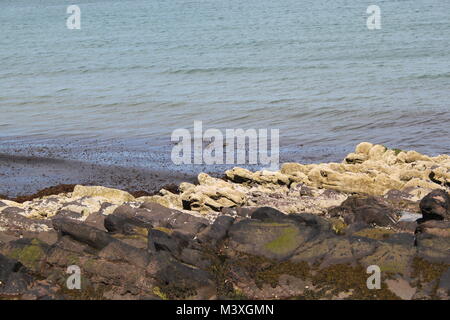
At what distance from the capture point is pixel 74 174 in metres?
33.3

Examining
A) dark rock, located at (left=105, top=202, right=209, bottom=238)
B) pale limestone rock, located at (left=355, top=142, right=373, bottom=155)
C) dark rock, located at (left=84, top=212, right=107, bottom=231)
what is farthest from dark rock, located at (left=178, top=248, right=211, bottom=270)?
pale limestone rock, located at (left=355, top=142, right=373, bottom=155)

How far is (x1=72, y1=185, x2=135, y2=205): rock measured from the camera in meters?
25.6

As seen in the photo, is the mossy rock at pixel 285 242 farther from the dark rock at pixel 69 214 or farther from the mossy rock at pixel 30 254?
the dark rock at pixel 69 214

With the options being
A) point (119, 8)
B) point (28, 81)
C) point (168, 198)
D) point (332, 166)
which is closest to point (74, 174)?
point (168, 198)

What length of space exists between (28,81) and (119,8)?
66.4 metres

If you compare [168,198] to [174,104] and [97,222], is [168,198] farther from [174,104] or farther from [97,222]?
[174,104]

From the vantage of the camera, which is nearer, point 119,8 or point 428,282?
point 428,282

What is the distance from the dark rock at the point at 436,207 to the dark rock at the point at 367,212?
0.89m

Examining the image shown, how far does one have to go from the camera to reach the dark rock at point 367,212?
2136 cm

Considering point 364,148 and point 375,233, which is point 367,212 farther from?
point 364,148

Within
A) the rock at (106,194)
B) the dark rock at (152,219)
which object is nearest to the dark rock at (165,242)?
the dark rock at (152,219)
